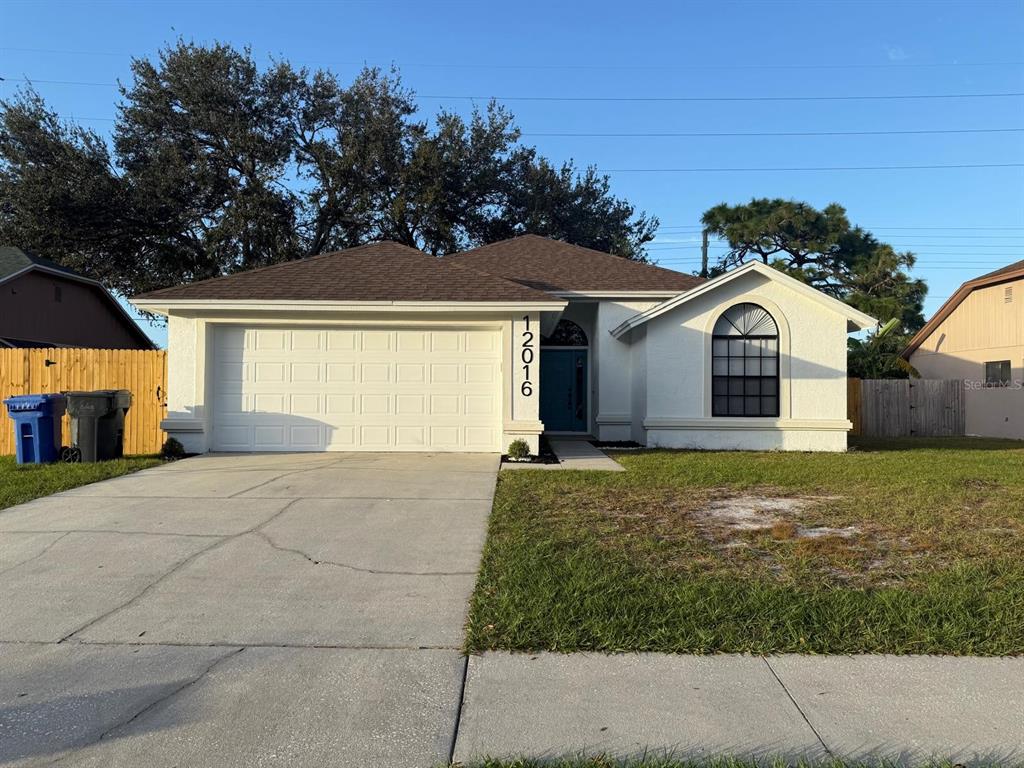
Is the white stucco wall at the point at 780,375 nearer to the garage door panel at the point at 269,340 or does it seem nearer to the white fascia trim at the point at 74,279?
the garage door panel at the point at 269,340

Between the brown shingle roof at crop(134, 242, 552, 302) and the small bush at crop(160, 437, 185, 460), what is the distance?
8.02 ft

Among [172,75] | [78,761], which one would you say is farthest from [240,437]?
[172,75]

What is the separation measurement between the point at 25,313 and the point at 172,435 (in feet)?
42.4

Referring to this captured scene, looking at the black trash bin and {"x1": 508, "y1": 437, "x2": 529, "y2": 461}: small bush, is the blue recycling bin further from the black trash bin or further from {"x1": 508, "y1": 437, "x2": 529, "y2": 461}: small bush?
{"x1": 508, "y1": 437, "x2": 529, "y2": 461}: small bush

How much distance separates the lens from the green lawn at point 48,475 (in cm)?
790

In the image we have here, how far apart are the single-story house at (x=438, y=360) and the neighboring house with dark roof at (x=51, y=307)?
37.0ft

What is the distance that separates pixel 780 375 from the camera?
530 inches

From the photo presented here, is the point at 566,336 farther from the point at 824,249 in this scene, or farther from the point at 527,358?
the point at 824,249

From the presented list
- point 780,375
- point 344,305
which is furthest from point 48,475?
point 780,375

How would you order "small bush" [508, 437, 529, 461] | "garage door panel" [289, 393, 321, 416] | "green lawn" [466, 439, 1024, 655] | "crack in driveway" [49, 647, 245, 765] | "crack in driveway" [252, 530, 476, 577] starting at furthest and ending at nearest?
"garage door panel" [289, 393, 321, 416] < "small bush" [508, 437, 529, 461] < "crack in driveway" [252, 530, 476, 577] < "green lawn" [466, 439, 1024, 655] < "crack in driveway" [49, 647, 245, 765]

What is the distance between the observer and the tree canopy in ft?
76.2

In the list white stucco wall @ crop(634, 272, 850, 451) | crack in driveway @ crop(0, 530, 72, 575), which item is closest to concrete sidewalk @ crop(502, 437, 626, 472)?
white stucco wall @ crop(634, 272, 850, 451)

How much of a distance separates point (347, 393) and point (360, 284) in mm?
1931

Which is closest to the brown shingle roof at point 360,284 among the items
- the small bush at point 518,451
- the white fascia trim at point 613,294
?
the small bush at point 518,451
